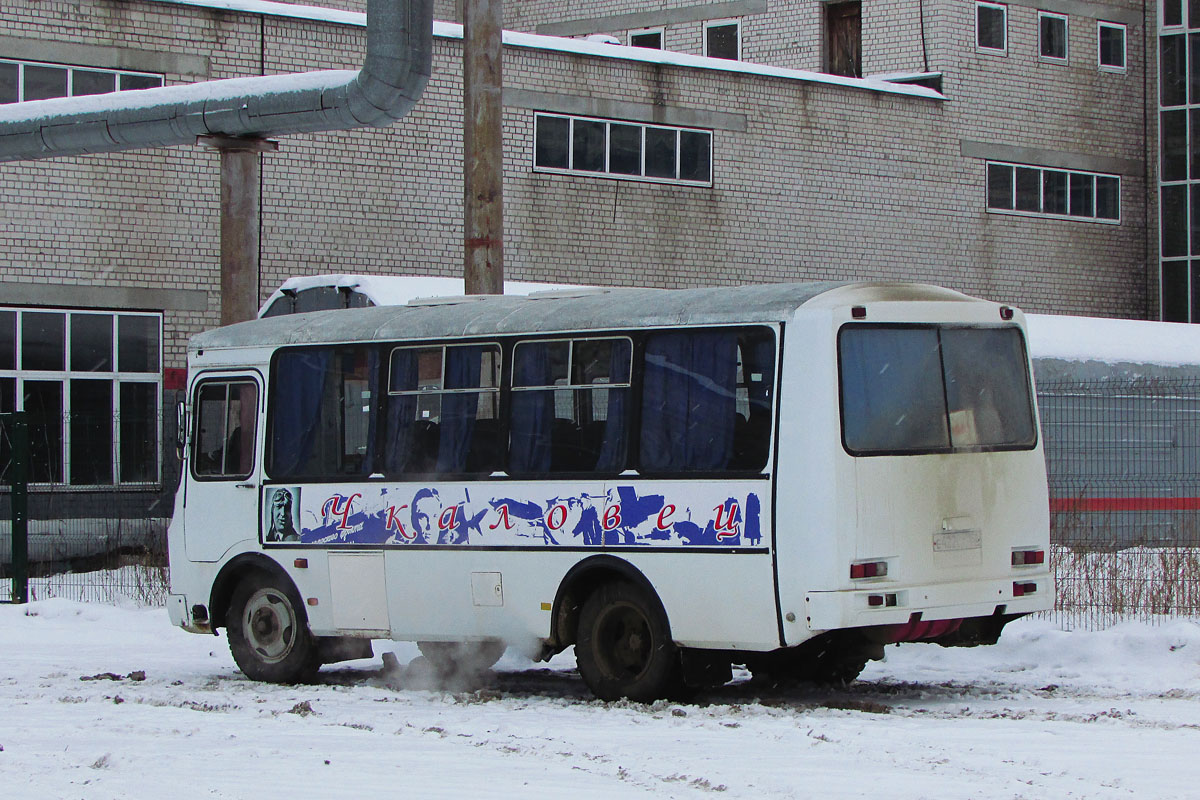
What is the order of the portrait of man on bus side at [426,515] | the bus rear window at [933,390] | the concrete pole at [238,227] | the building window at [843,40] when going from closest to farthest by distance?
the bus rear window at [933,390]
the portrait of man on bus side at [426,515]
the concrete pole at [238,227]
the building window at [843,40]

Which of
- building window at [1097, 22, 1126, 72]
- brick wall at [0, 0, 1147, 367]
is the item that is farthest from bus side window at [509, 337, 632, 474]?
building window at [1097, 22, 1126, 72]

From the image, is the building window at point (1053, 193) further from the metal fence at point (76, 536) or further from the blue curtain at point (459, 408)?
the blue curtain at point (459, 408)

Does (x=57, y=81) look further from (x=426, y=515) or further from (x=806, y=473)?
(x=806, y=473)

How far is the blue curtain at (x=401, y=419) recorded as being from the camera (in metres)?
12.6

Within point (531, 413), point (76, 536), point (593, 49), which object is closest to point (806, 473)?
point (531, 413)

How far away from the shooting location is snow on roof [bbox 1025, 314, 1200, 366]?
23984 millimetres

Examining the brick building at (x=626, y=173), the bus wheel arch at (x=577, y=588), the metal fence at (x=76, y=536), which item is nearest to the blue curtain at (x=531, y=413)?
the bus wheel arch at (x=577, y=588)

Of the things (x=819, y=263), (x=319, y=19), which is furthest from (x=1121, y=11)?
(x=319, y=19)

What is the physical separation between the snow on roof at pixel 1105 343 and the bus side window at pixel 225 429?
12587mm

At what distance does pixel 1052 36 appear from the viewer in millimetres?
35531

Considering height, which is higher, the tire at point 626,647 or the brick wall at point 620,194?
the brick wall at point 620,194

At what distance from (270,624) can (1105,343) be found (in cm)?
1484

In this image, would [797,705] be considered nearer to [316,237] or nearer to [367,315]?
[367,315]

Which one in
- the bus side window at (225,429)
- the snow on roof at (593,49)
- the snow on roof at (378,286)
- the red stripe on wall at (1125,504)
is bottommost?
the red stripe on wall at (1125,504)
